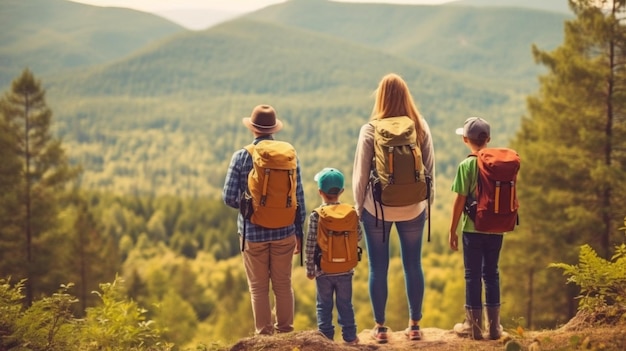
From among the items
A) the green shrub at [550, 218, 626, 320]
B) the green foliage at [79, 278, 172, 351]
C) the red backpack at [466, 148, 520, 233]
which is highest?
the red backpack at [466, 148, 520, 233]

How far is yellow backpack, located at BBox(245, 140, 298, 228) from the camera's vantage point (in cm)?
562

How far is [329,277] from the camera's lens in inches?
233

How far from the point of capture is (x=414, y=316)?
6.27m

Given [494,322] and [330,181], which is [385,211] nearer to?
[330,181]

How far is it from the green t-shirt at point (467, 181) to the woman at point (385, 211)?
0.90 feet

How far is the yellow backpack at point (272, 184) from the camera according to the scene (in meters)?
5.62

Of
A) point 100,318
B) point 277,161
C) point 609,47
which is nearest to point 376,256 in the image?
point 277,161

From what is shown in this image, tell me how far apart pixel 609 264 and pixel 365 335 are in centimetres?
237

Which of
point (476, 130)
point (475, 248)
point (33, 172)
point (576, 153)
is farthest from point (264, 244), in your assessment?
point (33, 172)

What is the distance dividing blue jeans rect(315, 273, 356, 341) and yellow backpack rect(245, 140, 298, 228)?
670mm

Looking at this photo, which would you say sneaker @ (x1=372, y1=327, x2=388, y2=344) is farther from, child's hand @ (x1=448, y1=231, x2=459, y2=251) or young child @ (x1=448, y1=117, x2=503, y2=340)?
child's hand @ (x1=448, y1=231, x2=459, y2=251)

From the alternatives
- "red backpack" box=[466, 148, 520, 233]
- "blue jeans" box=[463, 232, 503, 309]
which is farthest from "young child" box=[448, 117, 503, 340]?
"red backpack" box=[466, 148, 520, 233]

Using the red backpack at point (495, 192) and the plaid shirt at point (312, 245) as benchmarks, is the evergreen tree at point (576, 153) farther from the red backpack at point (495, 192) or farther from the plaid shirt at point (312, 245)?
the plaid shirt at point (312, 245)

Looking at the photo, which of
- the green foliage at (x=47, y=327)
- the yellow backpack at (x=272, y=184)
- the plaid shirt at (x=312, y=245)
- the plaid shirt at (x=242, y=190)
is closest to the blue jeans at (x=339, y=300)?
the plaid shirt at (x=312, y=245)
